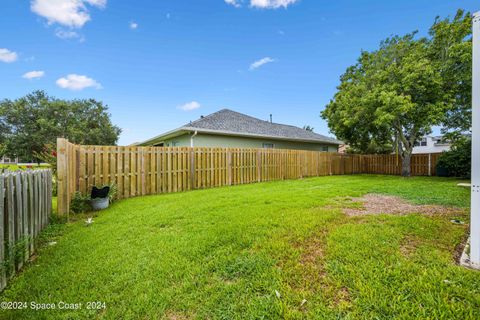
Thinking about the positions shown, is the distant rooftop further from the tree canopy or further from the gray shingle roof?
the tree canopy

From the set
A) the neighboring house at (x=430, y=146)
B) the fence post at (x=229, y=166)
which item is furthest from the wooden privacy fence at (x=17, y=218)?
the neighboring house at (x=430, y=146)

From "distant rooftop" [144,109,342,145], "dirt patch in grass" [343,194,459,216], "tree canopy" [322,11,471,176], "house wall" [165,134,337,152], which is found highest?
"tree canopy" [322,11,471,176]

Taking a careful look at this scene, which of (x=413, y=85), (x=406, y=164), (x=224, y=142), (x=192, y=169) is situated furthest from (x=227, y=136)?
(x=406, y=164)

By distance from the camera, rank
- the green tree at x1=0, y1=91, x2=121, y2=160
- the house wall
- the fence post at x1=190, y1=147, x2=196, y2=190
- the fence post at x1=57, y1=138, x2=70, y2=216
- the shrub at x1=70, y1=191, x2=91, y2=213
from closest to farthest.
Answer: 1. the fence post at x1=57, y1=138, x2=70, y2=216
2. the shrub at x1=70, y1=191, x2=91, y2=213
3. the fence post at x1=190, y1=147, x2=196, y2=190
4. the house wall
5. the green tree at x1=0, y1=91, x2=121, y2=160

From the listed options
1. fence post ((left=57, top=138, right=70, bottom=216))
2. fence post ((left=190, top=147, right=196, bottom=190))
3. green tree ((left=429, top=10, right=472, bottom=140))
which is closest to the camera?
fence post ((left=57, top=138, right=70, bottom=216))

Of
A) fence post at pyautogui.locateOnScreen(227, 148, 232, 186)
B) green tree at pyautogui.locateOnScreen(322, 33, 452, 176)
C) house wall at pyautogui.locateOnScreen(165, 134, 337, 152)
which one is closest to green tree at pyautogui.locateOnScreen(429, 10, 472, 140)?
green tree at pyautogui.locateOnScreen(322, 33, 452, 176)

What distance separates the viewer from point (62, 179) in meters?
4.66

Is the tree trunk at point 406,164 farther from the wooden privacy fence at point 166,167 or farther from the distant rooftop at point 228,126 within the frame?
the distant rooftop at point 228,126

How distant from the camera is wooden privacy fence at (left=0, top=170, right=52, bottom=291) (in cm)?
224

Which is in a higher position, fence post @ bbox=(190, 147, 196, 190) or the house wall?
the house wall

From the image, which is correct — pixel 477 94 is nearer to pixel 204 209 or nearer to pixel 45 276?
pixel 204 209

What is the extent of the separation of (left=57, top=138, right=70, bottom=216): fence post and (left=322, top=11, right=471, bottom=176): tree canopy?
13.8 meters

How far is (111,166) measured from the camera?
659 cm

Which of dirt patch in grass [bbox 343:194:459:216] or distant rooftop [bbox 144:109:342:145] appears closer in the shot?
dirt patch in grass [bbox 343:194:459:216]
